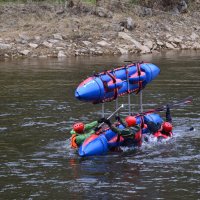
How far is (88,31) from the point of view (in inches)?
1779

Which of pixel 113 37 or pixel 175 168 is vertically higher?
pixel 113 37

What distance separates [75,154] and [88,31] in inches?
1158

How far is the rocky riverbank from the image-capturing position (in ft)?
140

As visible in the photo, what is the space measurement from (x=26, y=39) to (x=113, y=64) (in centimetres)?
897

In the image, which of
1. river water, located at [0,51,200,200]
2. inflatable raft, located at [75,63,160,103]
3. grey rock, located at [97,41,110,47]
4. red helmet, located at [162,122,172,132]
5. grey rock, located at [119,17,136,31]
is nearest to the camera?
river water, located at [0,51,200,200]

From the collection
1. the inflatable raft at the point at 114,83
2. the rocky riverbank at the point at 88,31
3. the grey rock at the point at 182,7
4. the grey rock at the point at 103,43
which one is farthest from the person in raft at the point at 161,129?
the grey rock at the point at 182,7

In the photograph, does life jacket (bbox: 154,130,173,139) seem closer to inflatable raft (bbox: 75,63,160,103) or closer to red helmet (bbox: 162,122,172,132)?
red helmet (bbox: 162,122,172,132)

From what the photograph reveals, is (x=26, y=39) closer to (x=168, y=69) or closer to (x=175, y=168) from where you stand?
(x=168, y=69)

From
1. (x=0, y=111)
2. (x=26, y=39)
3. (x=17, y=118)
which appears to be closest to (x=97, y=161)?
(x=17, y=118)

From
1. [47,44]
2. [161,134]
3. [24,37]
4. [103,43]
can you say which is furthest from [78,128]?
[103,43]

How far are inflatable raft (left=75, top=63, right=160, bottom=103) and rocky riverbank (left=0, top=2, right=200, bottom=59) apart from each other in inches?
940

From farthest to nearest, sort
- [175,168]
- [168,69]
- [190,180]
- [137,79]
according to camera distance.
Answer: [168,69] → [137,79] → [175,168] → [190,180]

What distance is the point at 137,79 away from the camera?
718 inches

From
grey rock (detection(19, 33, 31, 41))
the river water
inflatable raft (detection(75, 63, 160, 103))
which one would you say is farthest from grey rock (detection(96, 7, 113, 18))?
inflatable raft (detection(75, 63, 160, 103))
